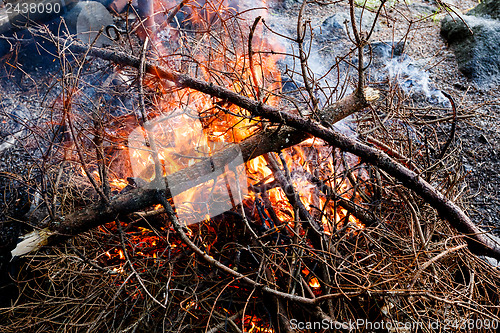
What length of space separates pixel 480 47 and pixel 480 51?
7cm

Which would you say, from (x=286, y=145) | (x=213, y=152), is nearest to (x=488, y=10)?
(x=286, y=145)

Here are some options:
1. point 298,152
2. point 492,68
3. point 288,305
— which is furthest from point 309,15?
point 288,305

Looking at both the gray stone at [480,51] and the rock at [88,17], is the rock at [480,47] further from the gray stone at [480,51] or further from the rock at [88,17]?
the rock at [88,17]

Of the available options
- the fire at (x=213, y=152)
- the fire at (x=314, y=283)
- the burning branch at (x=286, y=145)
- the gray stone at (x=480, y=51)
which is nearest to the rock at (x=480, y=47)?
the gray stone at (x=480, y=51)

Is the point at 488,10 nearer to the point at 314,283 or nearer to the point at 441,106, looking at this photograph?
the point at 441,106

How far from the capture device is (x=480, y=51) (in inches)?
145

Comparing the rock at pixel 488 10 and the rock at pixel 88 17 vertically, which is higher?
the rock at pixel 88 17

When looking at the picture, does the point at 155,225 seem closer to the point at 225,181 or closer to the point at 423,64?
the point at 225,181

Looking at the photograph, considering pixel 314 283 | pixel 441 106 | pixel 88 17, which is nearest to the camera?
pixel 314 283

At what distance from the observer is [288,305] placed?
6.30ft

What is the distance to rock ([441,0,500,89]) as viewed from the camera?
359 cm

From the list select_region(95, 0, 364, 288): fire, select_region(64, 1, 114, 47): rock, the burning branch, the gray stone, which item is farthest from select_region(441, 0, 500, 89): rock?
select_region(64, 1, 114, 47): rock

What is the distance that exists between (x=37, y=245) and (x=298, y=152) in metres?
2.30

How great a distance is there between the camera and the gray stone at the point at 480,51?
3.58 meters
